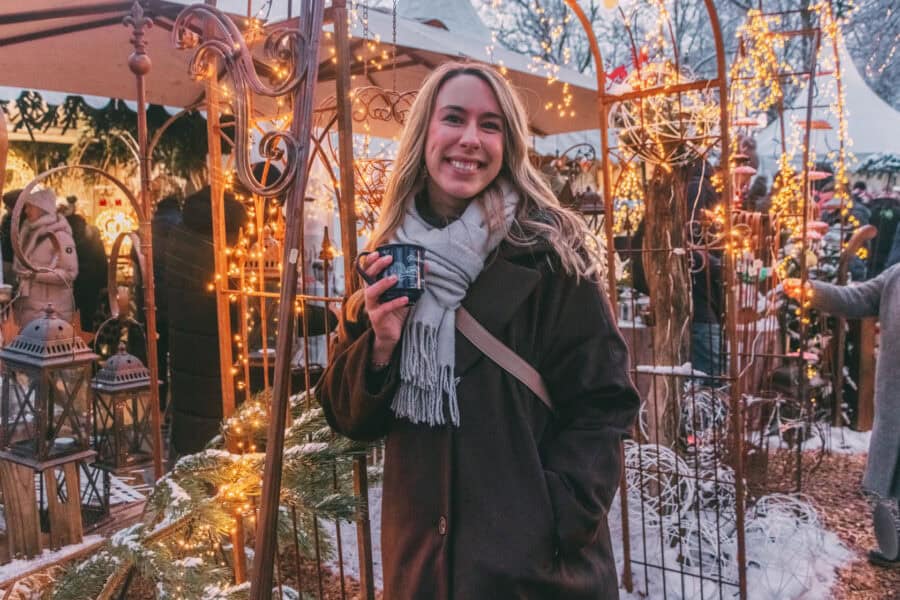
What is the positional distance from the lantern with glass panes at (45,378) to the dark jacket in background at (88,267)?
3.69 meters

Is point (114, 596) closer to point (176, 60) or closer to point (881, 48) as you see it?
point (176, 60)

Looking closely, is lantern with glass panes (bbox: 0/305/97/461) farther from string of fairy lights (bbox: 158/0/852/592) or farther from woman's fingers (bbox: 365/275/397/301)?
woman's fingers (bbox: 365/275/397/301)

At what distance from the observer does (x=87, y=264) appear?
6.14 meters

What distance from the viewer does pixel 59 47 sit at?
4.03 meters

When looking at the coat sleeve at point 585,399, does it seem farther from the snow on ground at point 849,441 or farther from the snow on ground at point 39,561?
the snow on ground at point 849,441

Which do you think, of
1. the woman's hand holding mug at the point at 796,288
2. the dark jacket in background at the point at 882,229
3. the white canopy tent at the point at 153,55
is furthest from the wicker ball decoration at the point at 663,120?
the dark jacket in background at the point at 882,229

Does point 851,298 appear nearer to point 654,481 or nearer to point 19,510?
point 654,481

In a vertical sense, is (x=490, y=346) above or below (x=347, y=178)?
below

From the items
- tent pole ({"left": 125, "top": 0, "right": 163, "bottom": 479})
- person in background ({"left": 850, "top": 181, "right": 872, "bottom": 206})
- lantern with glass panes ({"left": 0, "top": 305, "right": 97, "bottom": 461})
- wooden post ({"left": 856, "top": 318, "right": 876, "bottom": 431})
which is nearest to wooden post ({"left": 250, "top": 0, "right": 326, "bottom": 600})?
tent pole ({"left": 125, "top": 0, "right": 163, "bottom": 479})

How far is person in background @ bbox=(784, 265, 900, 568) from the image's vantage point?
340 cm

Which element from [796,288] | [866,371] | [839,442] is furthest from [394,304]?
[866,371]

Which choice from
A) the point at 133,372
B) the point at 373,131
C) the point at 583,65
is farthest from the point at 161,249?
the point at 583,65

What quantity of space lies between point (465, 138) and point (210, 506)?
1.00 m

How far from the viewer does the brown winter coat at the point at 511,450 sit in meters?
1.43
